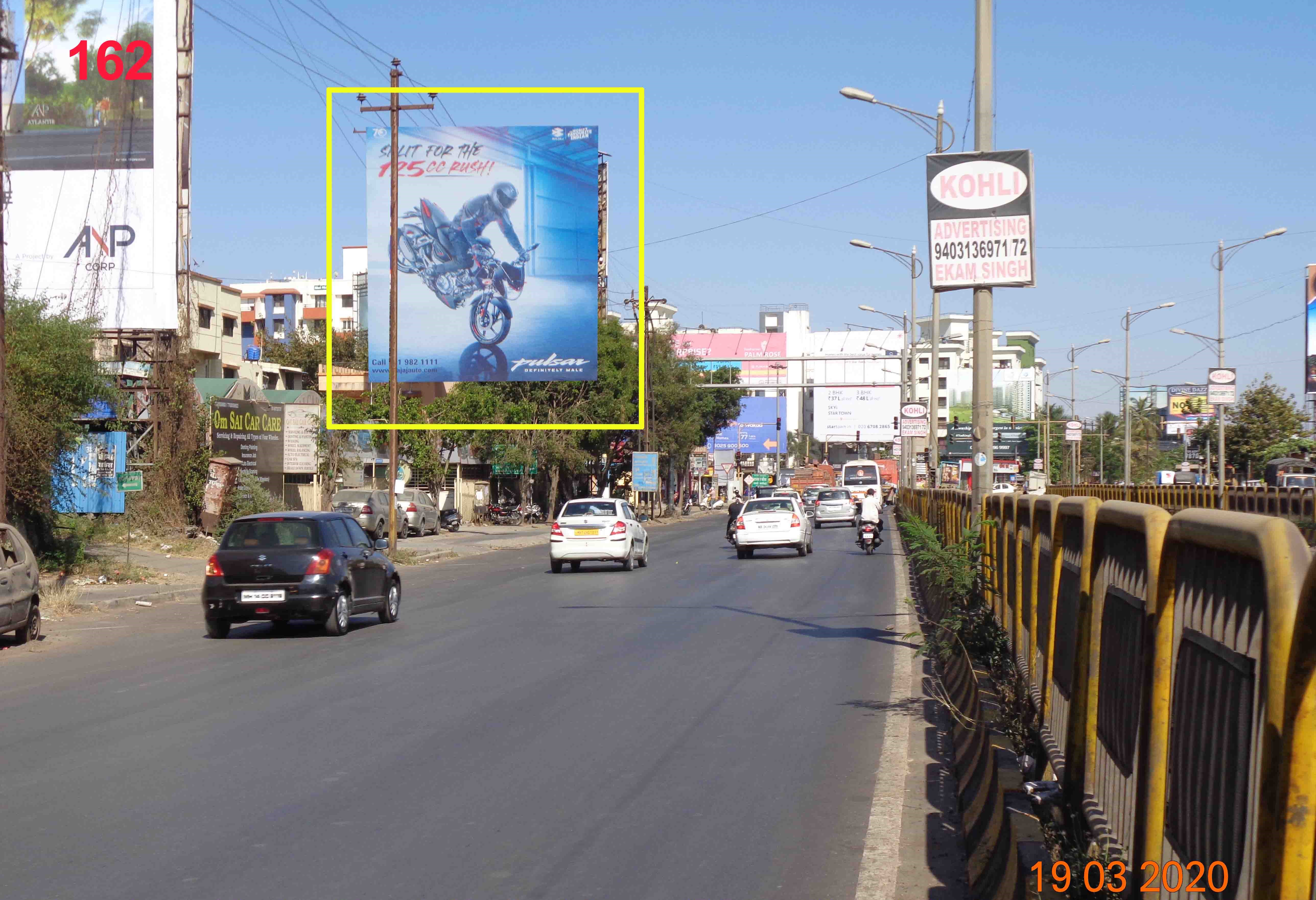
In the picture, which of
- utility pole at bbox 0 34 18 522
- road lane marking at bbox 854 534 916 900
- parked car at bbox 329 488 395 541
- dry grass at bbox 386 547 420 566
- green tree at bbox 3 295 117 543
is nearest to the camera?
road lane marking at bbox 854 534 916 900

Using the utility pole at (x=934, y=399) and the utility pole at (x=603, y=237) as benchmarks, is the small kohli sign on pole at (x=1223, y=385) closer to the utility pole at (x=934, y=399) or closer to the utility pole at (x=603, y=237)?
the utility pole at (x=934, y=399)

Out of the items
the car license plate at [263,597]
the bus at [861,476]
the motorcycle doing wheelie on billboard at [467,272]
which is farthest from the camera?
the bus at [861,476]

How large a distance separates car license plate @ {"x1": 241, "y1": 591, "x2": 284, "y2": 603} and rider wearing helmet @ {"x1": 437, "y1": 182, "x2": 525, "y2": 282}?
62.1 ft

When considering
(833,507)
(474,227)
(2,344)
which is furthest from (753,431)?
(2,344)

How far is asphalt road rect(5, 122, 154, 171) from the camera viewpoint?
33219 mm

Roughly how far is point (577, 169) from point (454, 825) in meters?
28.1

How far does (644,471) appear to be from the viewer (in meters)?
61.2

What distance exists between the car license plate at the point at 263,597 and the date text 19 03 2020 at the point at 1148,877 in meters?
12.6

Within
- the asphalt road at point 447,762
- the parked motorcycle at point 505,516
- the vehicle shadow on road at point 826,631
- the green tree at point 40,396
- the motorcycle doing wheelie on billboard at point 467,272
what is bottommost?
the parked motorcycle at point 505,516

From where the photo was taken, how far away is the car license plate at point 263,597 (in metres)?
15.8

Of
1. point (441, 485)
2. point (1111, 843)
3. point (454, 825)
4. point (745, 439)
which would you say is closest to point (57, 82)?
point (441, 485)

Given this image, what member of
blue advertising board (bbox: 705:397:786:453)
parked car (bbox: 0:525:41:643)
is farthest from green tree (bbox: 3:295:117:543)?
blue advertising board (bbox: 705:397:786:453)

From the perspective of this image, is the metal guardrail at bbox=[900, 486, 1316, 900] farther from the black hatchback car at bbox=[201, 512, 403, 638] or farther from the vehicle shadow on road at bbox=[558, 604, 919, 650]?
the black hatchback car at bbox=[201, 512, 403, 638]

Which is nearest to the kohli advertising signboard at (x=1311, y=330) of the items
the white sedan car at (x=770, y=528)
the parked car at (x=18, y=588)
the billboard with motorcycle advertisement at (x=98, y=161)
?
the white sedan car at (x=770, y=528)
